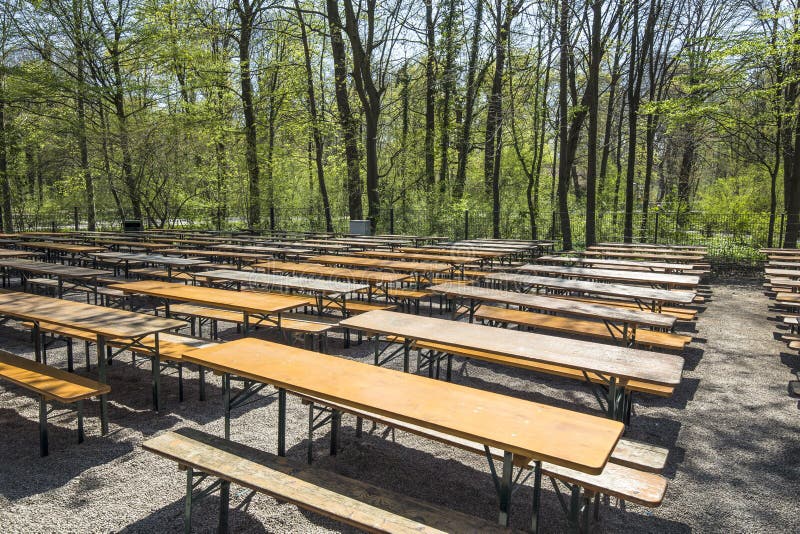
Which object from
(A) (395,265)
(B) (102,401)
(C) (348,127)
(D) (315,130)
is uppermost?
(D) (315,130)

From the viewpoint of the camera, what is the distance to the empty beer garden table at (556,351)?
10.1 ft

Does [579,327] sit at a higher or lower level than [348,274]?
lower

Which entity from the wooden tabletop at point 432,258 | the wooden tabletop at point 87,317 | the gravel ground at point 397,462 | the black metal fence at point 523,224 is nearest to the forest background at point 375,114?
the black metal fence at point 523,224

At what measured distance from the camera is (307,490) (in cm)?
242

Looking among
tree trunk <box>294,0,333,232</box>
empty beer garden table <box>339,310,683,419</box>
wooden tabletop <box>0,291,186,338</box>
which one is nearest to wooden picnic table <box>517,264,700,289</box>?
empty beer garden table <box>339,310,683,419</box>

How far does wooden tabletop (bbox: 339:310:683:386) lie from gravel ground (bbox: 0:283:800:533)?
2.84 ft

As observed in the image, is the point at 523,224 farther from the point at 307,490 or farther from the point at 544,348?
the point at 307,490

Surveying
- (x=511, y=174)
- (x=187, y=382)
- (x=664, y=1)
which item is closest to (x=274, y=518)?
(x=187, y=382)

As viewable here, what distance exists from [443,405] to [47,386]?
3060mm

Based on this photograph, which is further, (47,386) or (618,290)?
(618,290)

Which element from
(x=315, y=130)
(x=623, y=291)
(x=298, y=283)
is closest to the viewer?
(x=623, y=291)

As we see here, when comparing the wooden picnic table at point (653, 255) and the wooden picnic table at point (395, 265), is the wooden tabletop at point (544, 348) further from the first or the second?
the wooden picnic table at point (653, 255)

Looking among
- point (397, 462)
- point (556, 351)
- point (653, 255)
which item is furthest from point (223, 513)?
point (653, 255)

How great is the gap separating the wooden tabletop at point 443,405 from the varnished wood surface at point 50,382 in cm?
101
